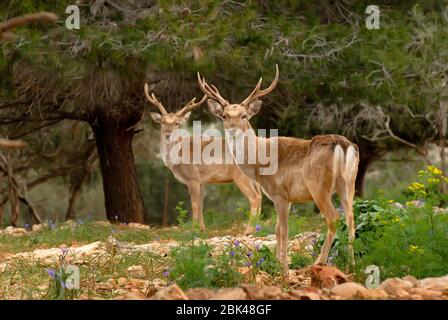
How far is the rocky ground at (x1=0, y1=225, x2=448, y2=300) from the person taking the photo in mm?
6008

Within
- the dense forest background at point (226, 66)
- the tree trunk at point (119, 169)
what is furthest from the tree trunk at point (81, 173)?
the tree trunk at point (119, 169)

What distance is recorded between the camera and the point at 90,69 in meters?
13.4

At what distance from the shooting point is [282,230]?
892 centimetres

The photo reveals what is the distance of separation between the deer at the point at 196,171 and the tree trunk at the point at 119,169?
167cm

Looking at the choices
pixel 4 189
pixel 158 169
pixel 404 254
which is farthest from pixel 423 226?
pixel 158 169

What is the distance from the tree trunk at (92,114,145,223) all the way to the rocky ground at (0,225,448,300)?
6176 mm

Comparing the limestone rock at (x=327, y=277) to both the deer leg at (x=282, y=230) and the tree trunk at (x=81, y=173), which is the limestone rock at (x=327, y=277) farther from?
the tree trunk at (x=81, y=173)

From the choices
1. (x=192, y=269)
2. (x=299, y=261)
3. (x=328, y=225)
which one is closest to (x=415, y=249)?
(x=328, y=225)

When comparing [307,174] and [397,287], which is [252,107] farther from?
[397,287]

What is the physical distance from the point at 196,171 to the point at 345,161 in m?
6.26

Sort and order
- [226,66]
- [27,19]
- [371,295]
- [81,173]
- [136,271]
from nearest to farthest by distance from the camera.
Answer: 1. [27,19]
2. [371,295]
3. [136,271]
4. [226,66]
5. [81,173]

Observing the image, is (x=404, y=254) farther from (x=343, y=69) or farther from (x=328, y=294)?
(x=343, y=69)

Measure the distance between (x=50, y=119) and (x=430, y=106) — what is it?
6402 millimetres

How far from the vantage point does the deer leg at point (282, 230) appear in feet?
28.6
